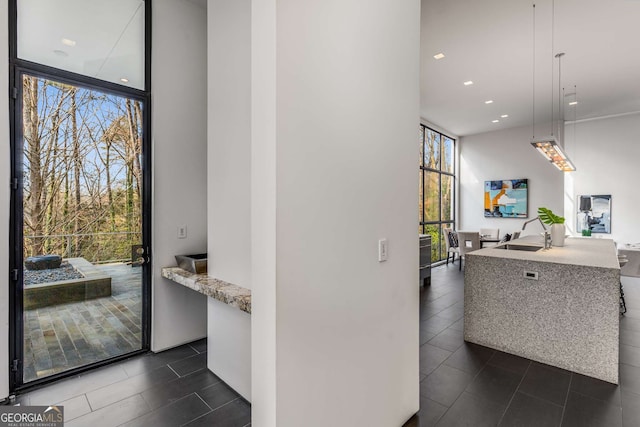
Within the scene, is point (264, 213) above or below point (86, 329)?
above

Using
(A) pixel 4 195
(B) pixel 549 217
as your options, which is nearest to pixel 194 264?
(A) pixel 4 195

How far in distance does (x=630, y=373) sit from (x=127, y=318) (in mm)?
4475

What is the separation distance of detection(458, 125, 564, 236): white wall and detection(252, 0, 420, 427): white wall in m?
7.52

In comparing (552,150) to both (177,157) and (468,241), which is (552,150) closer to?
(468,241)

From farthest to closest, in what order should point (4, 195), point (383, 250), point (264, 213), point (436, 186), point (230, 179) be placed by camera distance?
Answer: point (436, 186)
point (230, 179)
point (4, 195)
point (383, 250)
point (264, 213)

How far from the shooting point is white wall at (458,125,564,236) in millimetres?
7801

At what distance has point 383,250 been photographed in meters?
1.86

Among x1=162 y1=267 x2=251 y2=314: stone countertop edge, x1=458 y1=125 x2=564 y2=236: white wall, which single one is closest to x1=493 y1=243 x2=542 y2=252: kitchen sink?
x1=162 y1=267 x2=251 y2=314: stone countertop edge

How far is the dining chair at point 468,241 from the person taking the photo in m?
6.67

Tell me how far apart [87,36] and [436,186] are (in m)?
7.60

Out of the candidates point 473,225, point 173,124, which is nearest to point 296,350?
point 173,124

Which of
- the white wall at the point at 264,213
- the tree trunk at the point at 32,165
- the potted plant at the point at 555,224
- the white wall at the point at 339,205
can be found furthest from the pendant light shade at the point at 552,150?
the tree trunk at the point at 32,165

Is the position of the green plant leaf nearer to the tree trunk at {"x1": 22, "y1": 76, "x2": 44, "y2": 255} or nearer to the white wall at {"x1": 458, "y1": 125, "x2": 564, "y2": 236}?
the white wall at {"x1": 458, "y1": 125, "x2": 564, "y2": 236}

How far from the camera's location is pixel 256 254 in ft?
4.68
